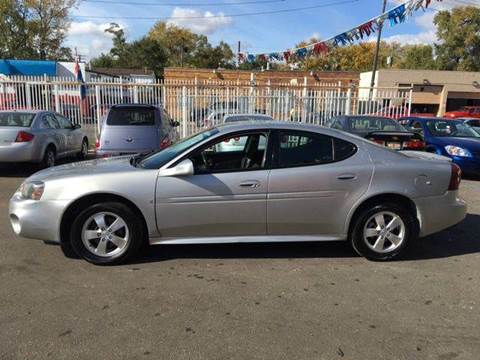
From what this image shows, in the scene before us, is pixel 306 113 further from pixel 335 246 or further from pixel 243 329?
pixel 243 329

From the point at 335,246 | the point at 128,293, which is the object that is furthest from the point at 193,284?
the point at 335,246

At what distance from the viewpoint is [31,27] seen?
54.0 m

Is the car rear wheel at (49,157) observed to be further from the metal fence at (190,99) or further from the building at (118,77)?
the building at (118,77)

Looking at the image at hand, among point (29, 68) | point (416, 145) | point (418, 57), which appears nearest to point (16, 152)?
point (416, 145)

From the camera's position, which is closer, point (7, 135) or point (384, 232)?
point (384, 232)

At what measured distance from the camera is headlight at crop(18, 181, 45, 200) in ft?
15.4

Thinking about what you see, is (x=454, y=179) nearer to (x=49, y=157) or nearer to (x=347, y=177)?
(x=347, y=177)

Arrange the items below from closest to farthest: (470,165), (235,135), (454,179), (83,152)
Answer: (235,135) < (454,179) < (470,165) < (83,152)

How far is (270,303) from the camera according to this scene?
3963mm

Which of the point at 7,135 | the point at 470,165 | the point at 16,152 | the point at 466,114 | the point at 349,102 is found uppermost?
the point at 349,102

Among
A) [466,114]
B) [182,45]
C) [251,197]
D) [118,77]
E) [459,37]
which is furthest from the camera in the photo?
[182,45]

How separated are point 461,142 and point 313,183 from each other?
7.32 m

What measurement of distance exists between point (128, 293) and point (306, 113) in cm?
1401

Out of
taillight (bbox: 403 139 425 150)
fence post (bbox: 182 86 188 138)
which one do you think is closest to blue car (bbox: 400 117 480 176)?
taillight (bbox: 403 139 425 150)
